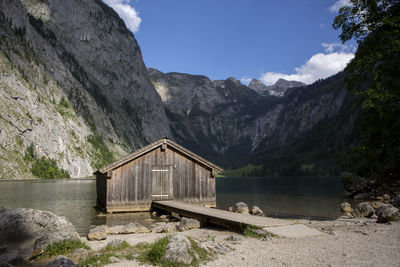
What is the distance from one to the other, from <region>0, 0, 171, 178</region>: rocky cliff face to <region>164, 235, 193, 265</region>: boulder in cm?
9858

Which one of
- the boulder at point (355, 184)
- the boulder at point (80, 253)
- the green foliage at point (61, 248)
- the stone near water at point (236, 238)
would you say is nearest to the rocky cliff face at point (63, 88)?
the boulder at point (355, 184)

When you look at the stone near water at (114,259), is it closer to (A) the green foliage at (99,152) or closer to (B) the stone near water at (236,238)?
(B) the stone near water at (236,238)

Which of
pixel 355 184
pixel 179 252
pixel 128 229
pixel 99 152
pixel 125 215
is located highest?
pixel 99 152

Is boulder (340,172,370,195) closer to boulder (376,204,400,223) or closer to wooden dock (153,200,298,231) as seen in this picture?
boulder (376,204,400,223)

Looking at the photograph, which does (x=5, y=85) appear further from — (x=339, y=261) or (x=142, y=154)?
(x=339, y=261)

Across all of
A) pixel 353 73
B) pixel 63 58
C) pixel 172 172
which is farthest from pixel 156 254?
pixel 63 58

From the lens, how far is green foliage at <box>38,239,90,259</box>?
879cm

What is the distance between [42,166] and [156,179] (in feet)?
328

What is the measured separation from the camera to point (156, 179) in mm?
23594

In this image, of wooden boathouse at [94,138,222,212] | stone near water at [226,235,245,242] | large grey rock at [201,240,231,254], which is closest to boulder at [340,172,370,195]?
wooden boathouse at [94,138,222,212]

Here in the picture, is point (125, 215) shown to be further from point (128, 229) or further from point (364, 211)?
point (364, 211)

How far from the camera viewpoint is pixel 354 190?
39531 millimetres

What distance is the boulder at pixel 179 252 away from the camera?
7879 millimetres

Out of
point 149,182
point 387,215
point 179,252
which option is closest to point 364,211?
point 387,215
